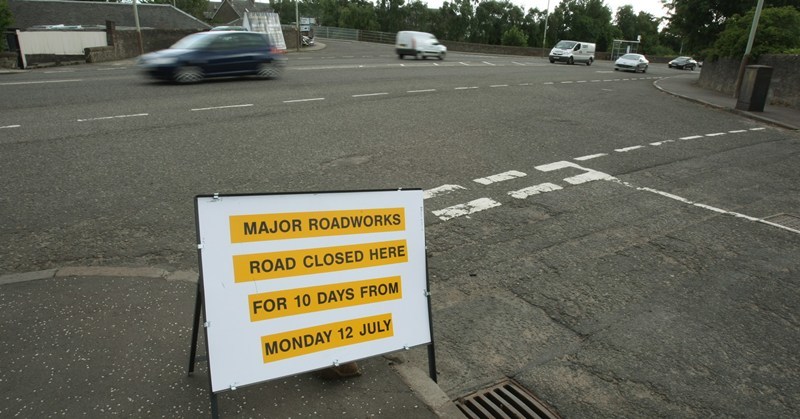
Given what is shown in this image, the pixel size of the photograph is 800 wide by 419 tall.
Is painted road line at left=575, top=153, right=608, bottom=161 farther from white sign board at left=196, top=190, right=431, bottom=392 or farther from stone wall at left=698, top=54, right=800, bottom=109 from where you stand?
stone wall at left=698, top=54, right=800, bottom=109

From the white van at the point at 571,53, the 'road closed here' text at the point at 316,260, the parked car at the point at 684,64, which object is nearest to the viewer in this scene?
the 'road closed here' text at the point at 316,260

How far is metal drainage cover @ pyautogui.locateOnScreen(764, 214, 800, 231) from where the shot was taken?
6488 mm

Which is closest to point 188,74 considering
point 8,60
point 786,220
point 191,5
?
point 8,60

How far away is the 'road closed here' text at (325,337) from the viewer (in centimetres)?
299

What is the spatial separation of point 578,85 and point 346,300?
2119 centimetres

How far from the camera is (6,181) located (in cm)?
679

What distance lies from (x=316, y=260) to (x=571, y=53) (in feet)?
145

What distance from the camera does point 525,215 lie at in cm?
650

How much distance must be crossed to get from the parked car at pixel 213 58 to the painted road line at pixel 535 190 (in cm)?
1322

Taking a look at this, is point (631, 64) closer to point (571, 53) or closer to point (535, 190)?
point (571, 53)

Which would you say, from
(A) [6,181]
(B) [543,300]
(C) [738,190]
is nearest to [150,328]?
(B) [543,300]

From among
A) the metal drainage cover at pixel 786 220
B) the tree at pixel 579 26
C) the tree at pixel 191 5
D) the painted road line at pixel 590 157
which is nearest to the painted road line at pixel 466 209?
the painted road line at pixel 590 157

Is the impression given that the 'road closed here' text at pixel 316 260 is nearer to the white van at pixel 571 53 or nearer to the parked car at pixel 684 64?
the white van at pixel 571 53

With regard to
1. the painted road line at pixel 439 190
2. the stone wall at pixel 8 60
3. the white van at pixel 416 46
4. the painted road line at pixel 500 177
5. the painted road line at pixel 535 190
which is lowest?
the painted road line at pixel 535 190
